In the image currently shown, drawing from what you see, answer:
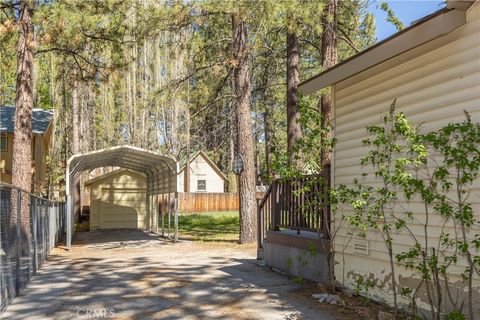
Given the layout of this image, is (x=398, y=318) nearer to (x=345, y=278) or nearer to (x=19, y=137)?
(x=345, y=278)

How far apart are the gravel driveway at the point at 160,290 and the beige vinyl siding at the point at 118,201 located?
10.0 metres

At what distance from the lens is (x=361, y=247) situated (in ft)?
19.7

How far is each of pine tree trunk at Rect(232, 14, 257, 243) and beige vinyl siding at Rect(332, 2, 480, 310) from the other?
648 centimetres

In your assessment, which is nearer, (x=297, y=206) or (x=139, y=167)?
(x=297, y=206)

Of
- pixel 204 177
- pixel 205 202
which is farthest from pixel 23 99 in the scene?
pixel 204 177

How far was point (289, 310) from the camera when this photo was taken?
18.1 feet

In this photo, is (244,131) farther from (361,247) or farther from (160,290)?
(361,247)

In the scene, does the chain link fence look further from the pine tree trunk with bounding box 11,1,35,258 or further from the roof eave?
the roof eave

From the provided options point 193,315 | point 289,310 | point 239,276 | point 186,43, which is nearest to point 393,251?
point 289,310

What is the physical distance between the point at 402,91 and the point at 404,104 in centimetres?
16

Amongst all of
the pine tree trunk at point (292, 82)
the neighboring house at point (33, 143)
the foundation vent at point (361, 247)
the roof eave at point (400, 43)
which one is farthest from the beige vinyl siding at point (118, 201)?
the foundation vent at point (361, 247)

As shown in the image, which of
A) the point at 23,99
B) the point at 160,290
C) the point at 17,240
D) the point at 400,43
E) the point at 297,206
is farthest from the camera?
the point at 23,99

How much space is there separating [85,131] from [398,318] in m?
24.0

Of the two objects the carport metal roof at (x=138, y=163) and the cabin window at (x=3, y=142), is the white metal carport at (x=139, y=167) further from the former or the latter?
the cabin window at (x=3, y=142)
